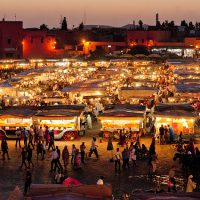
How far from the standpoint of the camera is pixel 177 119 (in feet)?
61.0

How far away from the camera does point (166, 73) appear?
4059 centimetres

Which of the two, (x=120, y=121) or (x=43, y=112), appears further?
(x=43, y=112)

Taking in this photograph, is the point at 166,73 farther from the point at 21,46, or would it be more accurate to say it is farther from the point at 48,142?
the point at 48,142

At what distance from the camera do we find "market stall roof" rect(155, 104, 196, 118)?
18609 millimetres

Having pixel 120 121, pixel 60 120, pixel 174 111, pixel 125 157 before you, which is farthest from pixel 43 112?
pixel 125 157

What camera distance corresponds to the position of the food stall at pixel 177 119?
60.7 ft

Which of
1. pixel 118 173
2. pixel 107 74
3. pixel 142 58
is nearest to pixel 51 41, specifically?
pixel 142 58

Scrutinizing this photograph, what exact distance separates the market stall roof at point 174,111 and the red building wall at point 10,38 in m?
37.7

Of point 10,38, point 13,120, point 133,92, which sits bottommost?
point 13,120

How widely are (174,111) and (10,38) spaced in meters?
39.0

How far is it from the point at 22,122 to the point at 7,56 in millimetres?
37759

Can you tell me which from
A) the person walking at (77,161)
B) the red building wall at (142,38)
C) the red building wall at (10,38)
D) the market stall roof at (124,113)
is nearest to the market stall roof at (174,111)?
the market stall roof at (124,113)

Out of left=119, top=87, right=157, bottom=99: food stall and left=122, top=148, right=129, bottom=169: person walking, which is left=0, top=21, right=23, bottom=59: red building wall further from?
left=122, top=148, right=129, bottom=169: person walking

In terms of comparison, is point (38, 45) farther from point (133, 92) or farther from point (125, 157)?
point (125, 157)
